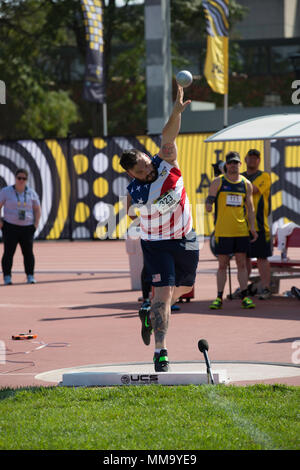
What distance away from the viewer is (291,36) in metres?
62.8

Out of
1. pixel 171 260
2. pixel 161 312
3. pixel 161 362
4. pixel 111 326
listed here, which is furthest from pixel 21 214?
pixel 161 362

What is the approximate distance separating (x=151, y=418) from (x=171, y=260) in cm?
222

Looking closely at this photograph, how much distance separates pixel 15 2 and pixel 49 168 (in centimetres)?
1632

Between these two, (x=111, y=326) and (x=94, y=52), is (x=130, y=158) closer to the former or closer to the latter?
(x=111, y=326)

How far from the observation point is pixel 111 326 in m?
11.1

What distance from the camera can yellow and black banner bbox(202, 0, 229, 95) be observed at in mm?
27609

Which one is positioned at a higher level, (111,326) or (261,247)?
(261,247)

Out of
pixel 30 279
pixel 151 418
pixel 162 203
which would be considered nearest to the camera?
pixel 151 418

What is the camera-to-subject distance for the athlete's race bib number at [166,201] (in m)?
7.82

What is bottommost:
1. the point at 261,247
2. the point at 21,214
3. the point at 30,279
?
the point at 30,279

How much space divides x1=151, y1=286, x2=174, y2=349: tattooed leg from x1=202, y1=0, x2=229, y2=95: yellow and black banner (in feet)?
66.9

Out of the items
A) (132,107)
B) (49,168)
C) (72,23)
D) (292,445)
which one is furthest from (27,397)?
(132,107)

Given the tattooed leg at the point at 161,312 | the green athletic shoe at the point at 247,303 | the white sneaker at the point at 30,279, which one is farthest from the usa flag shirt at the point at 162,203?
the white sneaker at the point at 30,279

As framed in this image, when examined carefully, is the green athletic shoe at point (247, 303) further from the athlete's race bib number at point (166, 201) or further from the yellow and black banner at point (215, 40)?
the yellow and black banner at point (215, 40)
